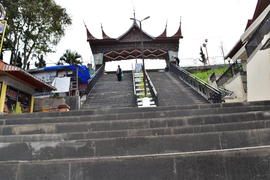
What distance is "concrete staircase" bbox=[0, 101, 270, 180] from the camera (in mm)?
3221

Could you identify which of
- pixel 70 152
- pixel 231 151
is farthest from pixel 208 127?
pixel 70 152

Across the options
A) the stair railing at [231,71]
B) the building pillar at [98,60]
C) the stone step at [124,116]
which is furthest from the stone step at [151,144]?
the building pillar at [98,60]

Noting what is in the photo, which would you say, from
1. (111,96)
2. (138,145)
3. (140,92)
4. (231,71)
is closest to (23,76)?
(111,96)

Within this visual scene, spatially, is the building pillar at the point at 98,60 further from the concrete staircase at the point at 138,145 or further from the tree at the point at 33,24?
the concrete staircase at the point at 138,145

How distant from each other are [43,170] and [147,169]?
4.47ft

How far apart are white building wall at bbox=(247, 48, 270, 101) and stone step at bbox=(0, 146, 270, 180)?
5.08m

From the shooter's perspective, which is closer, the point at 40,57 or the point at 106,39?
the point at 40,57

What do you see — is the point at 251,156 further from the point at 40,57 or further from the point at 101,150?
the point at 40,57

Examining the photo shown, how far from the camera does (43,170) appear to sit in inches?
127

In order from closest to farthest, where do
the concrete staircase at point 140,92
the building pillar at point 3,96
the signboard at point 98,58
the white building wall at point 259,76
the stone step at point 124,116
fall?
1. the stone step at point 124,116
2. the white building wall at point 259,76
3. the building pillar at point 3,96
4. the concrete staircase at point 140,92
5. the signboard at point 98,58

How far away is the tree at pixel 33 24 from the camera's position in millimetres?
19656

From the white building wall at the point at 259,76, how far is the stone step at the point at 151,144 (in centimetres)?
395

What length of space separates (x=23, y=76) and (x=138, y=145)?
8.98 metres

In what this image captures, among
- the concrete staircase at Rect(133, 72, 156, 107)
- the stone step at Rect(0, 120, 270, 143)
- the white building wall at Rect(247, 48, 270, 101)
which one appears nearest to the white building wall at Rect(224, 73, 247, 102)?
the white building wall at Rect(247, 48, 270, 101)
